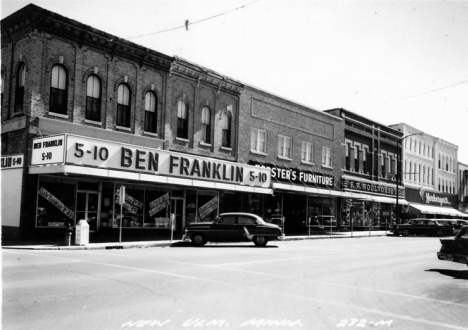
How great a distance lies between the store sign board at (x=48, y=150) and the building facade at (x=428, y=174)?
40599mm

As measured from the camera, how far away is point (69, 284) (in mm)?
9781

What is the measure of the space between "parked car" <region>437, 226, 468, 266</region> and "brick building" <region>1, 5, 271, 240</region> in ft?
43.2

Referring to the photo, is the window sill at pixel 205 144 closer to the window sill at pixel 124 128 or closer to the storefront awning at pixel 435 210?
the window sill at pixel 124 128

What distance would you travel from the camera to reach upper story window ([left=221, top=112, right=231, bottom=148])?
3204cm

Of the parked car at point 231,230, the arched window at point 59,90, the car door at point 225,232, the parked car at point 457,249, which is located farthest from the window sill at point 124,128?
the parked car at point 457,249

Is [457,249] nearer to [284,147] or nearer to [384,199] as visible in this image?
[284,147]

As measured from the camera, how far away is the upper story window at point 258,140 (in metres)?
A: 34.4

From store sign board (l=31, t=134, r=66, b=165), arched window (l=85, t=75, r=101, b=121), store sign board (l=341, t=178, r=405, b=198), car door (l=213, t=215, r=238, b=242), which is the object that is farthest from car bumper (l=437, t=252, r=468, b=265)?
store sign board (l=341, t=178, r=405, b=198)

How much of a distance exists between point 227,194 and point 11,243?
50.1 ft

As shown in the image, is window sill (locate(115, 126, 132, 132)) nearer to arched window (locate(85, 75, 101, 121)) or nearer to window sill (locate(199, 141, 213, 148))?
arched window (locate(85, 75, 101, 121))

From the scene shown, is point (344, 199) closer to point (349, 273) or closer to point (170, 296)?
point (349, 273)

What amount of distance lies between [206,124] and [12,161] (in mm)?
12585

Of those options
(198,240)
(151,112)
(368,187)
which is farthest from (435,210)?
(198,240)

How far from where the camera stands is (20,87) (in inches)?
881
